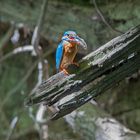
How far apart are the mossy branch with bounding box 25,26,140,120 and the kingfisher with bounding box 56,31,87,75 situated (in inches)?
1.1

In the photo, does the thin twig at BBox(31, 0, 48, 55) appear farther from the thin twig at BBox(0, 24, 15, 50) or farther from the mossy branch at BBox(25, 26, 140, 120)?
the mossy branch at BBox(25, 26, 140, 120)

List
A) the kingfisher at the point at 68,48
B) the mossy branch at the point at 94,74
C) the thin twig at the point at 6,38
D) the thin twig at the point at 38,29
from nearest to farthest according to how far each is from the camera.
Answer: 1. the kingfisher at the point at 68,48
2. the mossy branch at the point at 94,74
3. the thin twig at the point at 38,29
4. the thin twig at the point at 6,38

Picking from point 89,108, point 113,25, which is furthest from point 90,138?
point 113,25

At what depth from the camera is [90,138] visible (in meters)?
1.94

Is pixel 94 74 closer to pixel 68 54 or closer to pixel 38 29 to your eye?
pixel 68 54

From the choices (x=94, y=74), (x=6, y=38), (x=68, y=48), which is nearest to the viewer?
(x=68, y=48)

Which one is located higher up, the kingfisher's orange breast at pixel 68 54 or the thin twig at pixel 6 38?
the thin twig at pixel 6 38

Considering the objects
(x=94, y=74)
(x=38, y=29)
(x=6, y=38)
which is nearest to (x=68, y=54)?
(x=94, y=74)

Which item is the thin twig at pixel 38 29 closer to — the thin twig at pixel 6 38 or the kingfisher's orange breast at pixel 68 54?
the thin twig at pixel 6 38

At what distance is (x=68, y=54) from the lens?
1.15 meters

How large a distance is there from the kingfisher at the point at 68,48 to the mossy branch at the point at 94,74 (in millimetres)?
27

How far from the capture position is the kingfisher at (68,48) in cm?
112

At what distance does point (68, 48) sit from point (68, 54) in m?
0.02

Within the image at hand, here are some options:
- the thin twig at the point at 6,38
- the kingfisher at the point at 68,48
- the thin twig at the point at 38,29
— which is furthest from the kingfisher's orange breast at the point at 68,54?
the thin twig at the point at 6,38
